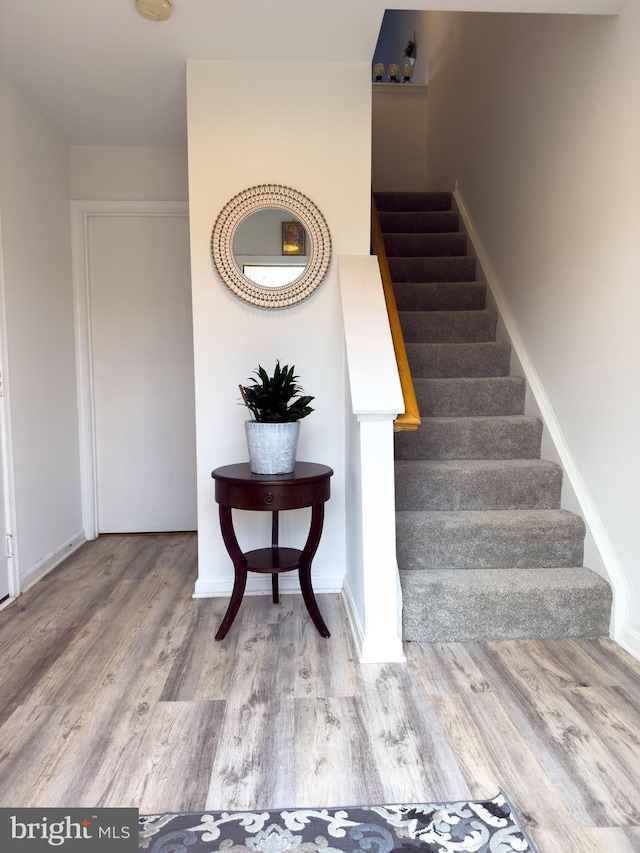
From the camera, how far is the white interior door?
3.69 meters

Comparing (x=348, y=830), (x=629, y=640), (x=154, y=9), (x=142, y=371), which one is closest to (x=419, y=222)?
(x=142, y=371)

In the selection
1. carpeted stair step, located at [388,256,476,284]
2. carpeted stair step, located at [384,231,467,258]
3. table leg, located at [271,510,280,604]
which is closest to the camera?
table leg, located at [271,510,280,604]

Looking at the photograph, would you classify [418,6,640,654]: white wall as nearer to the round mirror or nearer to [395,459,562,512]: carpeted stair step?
[395,459,562,512]: carpeted stair step

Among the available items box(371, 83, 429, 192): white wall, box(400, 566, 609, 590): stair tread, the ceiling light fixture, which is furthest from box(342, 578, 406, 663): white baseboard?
box(371, 83, 429, 192): white wall

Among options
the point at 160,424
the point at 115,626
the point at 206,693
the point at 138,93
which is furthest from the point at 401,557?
the point at 138,93

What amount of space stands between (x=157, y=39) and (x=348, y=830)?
2.80m

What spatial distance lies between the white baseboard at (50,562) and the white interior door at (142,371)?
262 millimetres

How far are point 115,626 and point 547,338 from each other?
94.1 inches

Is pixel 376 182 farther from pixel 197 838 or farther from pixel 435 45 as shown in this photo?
pixel 197 838

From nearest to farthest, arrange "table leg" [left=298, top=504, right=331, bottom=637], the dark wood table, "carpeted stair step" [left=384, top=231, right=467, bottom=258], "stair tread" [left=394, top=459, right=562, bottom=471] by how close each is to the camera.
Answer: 1. the dark wood table
2. "table leg" [left=298, top=504, right=331, bottom=637]
3. "stair tread" [left=394, top=459, right=562, bottom=471]
4. "carpeted stair step" [left=384, top=231, right=467, bottom=258]

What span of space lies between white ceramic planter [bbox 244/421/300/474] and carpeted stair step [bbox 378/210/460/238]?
102 inches

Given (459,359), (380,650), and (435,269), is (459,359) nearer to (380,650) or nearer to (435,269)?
(435,269)

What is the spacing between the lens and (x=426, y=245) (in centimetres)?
415

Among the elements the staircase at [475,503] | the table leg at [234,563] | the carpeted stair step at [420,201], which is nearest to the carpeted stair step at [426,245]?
the staircase at [475,503]
